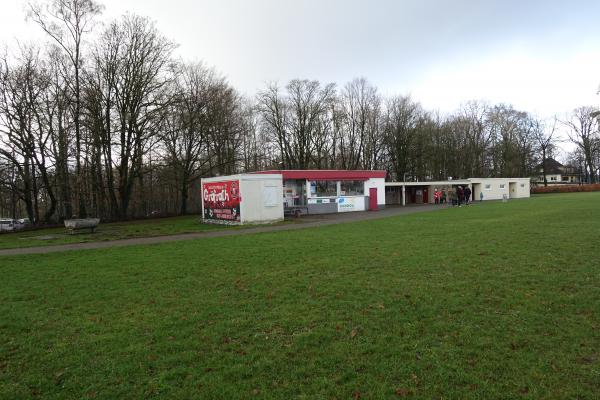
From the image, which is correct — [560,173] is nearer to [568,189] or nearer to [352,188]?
[568,189]

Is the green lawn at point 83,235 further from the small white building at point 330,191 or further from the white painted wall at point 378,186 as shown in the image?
the white painted wall at point 378,186

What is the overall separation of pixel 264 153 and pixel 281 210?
28.4 meters

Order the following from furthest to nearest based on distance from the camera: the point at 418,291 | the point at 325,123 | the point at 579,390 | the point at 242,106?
the point at 325,123
the point at 242,106
the point at 418,291
the point at 579,390

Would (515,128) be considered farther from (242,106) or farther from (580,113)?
(242,106)

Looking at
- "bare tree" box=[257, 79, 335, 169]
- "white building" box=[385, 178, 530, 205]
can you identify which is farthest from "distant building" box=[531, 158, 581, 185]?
"bare tree" box=[257, 79, 335, 169]

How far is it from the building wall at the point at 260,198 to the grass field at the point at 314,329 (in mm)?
13886

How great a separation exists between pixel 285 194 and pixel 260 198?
23.8 ft

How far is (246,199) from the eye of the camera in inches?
939

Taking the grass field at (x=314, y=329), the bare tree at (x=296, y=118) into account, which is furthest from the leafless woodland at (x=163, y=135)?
the grass field at (x=314, y=329)

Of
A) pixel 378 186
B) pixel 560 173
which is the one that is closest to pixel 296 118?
pixel 378 186

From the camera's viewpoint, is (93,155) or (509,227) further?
(93,155)

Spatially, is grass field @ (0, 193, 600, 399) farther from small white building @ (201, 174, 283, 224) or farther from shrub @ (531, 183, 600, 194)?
shrub @ (531, 183, 600, 194)

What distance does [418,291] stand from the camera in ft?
21.7

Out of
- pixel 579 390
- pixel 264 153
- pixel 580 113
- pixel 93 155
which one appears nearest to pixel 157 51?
pixel 93 155
